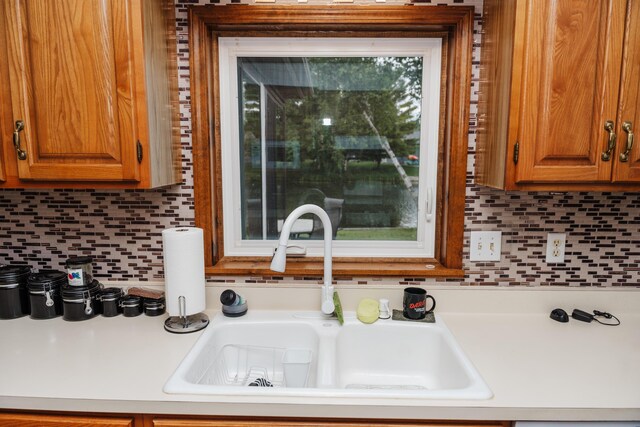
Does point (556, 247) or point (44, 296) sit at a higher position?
point (556, 247)

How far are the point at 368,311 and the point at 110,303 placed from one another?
960 millimetres

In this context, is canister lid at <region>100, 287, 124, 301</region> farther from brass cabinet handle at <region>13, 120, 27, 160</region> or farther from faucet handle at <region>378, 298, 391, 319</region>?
faucet handle at <region>378, 298, 391, 319</region>

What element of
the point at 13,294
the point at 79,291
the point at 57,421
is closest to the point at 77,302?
the point at 79,291

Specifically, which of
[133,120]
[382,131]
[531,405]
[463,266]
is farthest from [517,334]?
[133,120]

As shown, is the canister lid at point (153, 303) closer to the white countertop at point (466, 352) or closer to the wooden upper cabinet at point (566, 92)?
the white countertop at point (466, 352)

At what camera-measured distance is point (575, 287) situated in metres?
1.62

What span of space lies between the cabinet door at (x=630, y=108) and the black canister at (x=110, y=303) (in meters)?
1.74

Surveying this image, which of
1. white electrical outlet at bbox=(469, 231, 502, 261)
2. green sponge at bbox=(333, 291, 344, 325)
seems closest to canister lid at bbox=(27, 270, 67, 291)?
green sponge at bbox=(333, 291, 344, 325)

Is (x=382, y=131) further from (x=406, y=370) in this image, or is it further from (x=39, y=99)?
(x=39, y=99)

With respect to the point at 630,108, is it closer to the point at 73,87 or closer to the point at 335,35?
the point at 335,35

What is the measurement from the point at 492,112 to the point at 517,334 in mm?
771

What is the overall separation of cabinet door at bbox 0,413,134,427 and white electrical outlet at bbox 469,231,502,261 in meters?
1.28

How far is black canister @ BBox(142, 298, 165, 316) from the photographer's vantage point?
1550 mm

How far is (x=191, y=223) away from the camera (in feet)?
5.36
